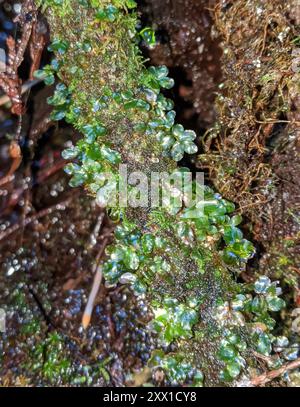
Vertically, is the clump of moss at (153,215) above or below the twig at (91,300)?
above

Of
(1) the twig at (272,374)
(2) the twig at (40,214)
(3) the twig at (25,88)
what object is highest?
(3) the twig at (25,88)

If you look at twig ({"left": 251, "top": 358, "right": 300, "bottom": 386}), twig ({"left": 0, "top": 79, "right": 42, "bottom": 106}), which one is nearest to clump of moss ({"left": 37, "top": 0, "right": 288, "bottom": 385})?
twig ({"left": 251, "top": 358, "right": 300, "bottom": 386})

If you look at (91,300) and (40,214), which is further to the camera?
(40,214)

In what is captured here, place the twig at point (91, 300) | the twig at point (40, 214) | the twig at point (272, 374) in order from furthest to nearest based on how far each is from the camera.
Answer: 1. the twig at point (40, 214)
2. the twig at point (91, 300)
3. the twig at point (272, 374)

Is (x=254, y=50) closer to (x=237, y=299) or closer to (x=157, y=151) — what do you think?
(x=157, y=151)

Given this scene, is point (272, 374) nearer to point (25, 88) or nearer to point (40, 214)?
point (40, 214)

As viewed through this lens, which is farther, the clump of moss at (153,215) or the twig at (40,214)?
the twig at (40,214)

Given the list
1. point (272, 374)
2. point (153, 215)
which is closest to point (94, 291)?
point (153, 215)

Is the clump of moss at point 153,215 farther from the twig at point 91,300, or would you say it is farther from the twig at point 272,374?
the twig at point 91,300

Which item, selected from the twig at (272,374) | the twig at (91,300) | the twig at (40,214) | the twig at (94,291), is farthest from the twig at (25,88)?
the twig at (272,374)
